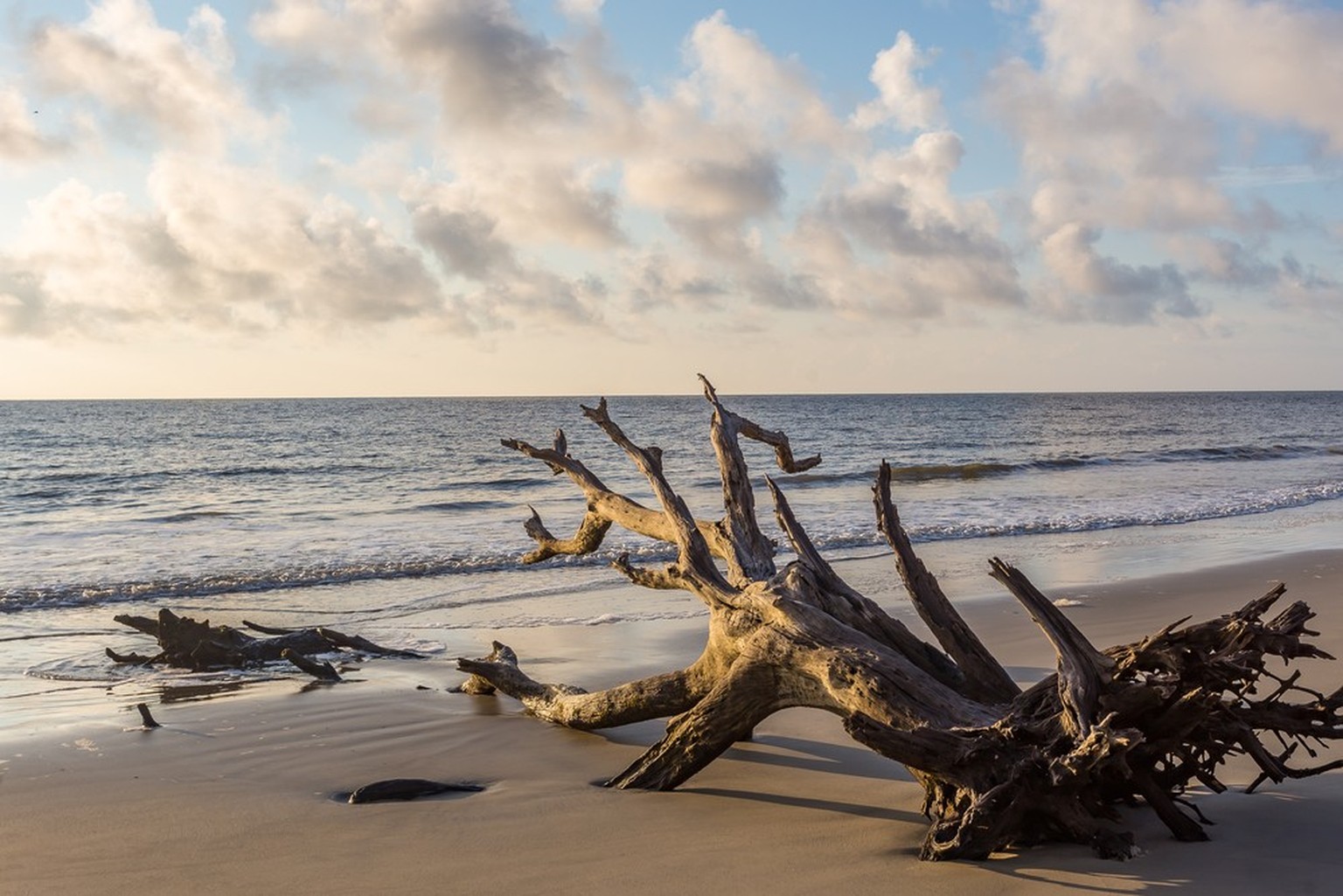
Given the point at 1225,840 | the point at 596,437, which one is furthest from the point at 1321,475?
the point at 596,437

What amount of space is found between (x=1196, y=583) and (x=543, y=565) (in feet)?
26.5

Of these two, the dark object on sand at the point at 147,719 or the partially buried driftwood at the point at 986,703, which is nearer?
the partially buried driftwood at the point at 986,703

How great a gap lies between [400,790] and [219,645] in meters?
4.00

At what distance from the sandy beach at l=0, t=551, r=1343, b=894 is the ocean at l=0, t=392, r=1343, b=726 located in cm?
207

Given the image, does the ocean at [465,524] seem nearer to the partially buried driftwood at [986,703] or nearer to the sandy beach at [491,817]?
the sandy beach at [491,817]

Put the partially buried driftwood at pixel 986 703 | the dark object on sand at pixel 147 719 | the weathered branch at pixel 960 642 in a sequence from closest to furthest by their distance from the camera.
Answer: the partially buried driftwood at pixel 986 703 → the weathered branch at pixel 960 642 → the dark object on sand at pixel 147 719

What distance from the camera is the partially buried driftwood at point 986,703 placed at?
13.3 ft

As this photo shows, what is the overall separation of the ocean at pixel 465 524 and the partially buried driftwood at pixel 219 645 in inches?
13.0

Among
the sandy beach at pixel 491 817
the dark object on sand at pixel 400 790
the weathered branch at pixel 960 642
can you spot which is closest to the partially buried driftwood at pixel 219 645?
the sandy beach at pixel 491 817

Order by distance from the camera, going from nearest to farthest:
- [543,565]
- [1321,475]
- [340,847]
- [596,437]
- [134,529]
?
[340,847] < [543,565] < [134,529] < [1321,475] < [596,437]

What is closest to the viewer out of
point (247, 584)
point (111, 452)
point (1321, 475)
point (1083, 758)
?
point (1083, 758)

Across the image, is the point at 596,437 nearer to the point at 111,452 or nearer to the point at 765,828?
the point at 111,452

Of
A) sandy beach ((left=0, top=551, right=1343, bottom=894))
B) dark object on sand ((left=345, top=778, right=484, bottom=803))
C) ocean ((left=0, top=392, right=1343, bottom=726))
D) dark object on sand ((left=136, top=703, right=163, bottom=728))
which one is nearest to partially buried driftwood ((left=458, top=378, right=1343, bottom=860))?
sandy beach ((left=0, top=551, right=1343, bottom=894))

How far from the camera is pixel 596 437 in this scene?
60094 millimetres
